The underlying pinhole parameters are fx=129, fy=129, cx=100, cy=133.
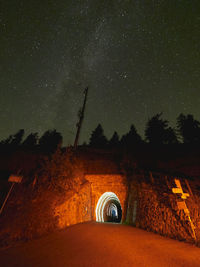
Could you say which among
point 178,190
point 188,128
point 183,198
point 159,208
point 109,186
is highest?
point 188,128

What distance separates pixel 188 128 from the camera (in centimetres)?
3041

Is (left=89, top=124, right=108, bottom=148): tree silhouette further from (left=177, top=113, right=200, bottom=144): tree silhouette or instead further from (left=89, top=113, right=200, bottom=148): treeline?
(left=177, top=113, right=200, bottom=144): tree silhouette

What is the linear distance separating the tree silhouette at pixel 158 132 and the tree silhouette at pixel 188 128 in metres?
1.98

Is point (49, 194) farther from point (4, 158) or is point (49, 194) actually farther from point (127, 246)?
point (4, 158)

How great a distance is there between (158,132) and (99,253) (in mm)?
32024

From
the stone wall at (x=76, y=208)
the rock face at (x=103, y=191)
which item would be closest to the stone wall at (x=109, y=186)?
the rock face at (x=103, y=191)

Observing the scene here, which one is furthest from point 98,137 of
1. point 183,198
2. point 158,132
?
point 183,198

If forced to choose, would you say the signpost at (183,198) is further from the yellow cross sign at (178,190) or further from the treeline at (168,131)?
the treeline at (168,131)

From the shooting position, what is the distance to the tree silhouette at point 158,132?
103 feet

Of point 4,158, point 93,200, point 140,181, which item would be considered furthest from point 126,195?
point 4,158

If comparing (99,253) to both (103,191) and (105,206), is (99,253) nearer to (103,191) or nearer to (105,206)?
(103,191)

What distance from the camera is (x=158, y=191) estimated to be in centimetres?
812

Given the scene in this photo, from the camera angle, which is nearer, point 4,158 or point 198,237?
point 198,237

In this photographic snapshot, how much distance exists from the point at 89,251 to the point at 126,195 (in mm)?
7127
